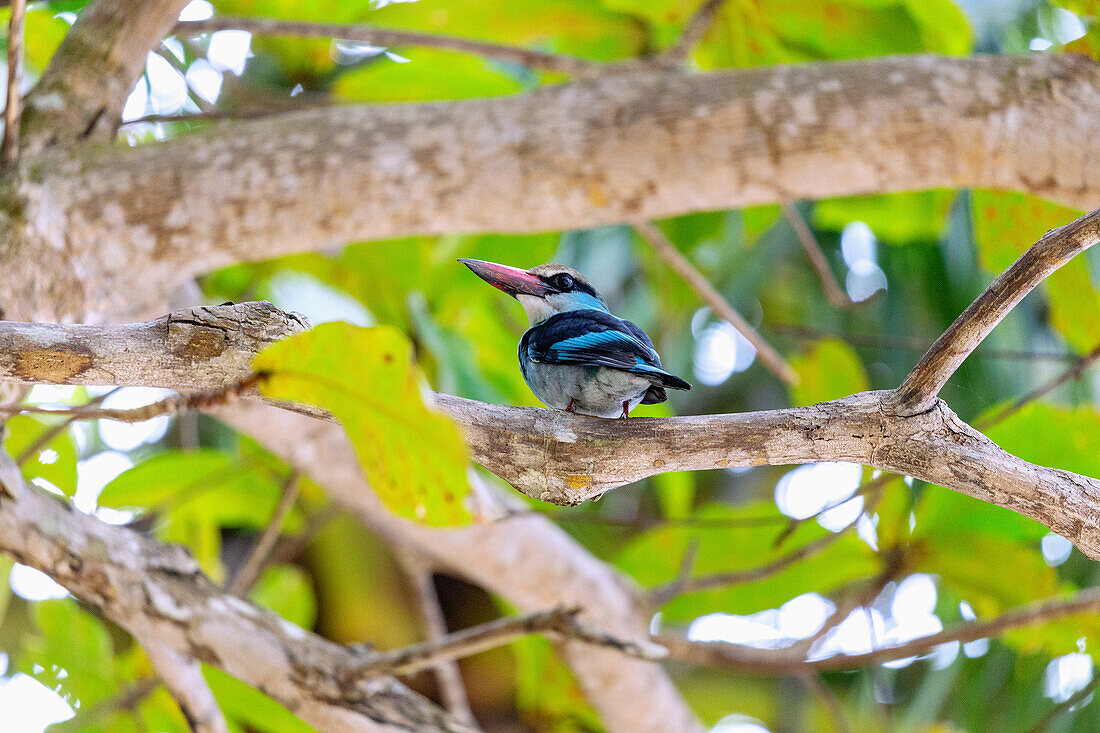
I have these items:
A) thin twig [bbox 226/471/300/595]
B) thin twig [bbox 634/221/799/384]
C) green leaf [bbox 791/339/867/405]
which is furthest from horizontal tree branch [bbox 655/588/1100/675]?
thin twig [bbox 226/471/300/595]

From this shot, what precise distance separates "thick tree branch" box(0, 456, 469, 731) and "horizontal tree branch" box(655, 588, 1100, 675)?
2.42 feet

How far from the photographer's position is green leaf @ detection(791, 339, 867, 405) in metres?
2.40

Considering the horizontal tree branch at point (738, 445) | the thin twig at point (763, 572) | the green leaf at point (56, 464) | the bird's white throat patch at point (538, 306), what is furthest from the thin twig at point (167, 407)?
the thin twig at point (763, 572)

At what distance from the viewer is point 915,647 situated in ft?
6.94

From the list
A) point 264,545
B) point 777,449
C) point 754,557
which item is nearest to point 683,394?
point 754,557

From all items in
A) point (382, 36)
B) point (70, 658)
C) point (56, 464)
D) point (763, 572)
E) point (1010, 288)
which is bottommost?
point (70, 658)

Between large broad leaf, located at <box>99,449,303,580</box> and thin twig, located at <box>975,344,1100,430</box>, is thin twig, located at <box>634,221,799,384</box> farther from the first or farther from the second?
large broad leaf, located at <box>99,449,303,580</box>

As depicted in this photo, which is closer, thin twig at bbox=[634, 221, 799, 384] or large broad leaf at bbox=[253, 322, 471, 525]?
large broad leaf at bbox=[253, 322, 471, 525]

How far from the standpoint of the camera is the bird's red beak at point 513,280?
5.38ft

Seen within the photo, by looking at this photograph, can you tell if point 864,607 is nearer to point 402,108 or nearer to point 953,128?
point 953,128

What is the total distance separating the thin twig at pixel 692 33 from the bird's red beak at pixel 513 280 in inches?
36.1

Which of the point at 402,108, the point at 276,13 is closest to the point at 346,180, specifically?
the point at 402,108

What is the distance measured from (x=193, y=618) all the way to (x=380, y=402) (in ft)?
3.11

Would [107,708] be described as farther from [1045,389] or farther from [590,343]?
[1045,389]
